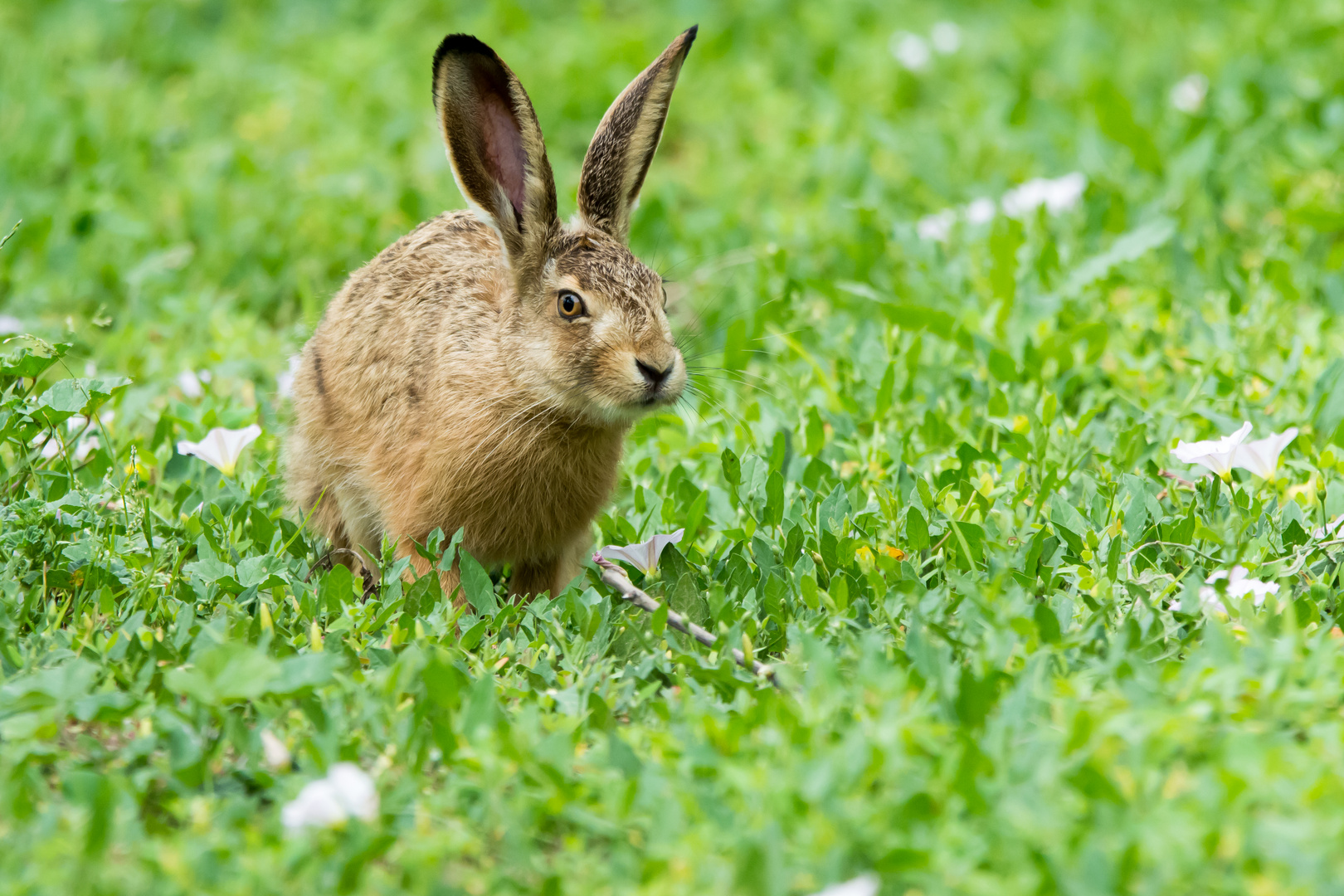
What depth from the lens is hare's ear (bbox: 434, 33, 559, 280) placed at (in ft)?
13.3

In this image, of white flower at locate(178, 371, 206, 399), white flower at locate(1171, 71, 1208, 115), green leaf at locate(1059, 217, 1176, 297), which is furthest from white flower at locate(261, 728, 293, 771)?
white flower at locate(1171, 71, 1208, 115)

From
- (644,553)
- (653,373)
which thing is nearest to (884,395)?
(653,373)

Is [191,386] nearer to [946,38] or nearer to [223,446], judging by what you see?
[223,446]

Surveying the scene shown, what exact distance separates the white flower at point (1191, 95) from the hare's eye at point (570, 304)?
410 cm

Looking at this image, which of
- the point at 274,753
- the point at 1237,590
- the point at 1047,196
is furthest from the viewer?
the point at 1047,196

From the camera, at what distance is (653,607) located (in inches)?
149

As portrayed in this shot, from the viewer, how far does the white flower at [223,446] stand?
4.43m

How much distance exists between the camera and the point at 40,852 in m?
2.60

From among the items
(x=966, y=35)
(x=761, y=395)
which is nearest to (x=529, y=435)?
(x=761, y=395)

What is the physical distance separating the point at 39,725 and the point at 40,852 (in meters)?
0.48

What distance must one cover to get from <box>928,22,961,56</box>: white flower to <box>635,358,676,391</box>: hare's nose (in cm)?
491

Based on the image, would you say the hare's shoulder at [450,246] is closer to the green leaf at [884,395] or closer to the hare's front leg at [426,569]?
the hare's front leg at [426,569]

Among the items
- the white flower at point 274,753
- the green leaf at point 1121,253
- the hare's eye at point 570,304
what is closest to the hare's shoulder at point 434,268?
the hare's eye at point 570,304

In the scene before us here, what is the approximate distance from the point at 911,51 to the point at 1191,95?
1.62m
